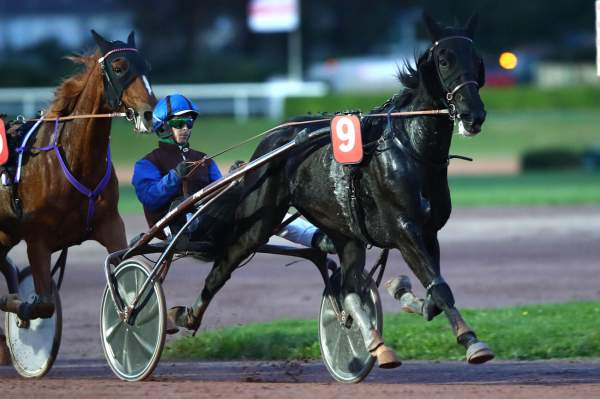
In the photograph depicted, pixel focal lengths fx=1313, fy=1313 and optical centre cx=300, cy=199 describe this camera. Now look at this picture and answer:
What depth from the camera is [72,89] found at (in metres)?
7.43

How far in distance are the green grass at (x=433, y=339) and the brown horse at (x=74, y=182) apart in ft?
4.33

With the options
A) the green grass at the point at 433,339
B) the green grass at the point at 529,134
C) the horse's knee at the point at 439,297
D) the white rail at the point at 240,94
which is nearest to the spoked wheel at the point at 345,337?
the horse's knee at the point at 439,297

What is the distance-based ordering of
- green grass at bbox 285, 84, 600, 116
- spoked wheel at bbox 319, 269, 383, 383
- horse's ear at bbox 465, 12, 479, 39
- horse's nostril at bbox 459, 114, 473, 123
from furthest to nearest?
green grass at bbox 285, 84, 600, 116, spoked wheel at bbox 319, 269, 383, 383, horse's ear at bbox 465, 12, 479, 39, horse's nostril at bbox 459, 114, 473, 123

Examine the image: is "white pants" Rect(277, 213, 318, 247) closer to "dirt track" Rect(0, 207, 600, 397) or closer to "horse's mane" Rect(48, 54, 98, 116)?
"dirt track" Rect(0, 207, 600, 397)

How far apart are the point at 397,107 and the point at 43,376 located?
2.51m

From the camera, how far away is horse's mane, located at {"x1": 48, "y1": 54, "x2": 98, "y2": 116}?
739cm

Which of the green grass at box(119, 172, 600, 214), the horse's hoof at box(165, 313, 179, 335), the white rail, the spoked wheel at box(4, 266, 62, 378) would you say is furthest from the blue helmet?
the white rail

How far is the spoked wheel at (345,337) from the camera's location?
6699mm

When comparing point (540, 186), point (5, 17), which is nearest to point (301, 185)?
point (540, 186)

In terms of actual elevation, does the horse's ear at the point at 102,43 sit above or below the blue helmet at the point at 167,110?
above

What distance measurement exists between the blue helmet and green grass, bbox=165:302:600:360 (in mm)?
1876

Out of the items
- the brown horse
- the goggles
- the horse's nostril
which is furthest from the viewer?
the brown horse

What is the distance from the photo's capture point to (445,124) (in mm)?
6348

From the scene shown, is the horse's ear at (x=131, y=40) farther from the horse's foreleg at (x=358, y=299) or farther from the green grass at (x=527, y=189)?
the green grass at (x=527, y=189)
